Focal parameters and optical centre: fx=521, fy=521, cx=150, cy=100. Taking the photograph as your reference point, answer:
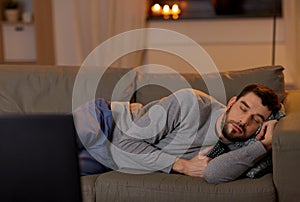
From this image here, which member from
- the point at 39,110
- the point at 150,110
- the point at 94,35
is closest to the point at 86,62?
the point at 94,35

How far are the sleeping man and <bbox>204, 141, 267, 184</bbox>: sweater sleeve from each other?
0.14ft

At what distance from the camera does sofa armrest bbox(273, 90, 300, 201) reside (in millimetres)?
1790

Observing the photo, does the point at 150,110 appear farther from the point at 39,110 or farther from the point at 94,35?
the point at 94,35

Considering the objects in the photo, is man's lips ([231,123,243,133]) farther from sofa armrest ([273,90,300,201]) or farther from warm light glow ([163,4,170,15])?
warm light glow ([163,4,170,15])

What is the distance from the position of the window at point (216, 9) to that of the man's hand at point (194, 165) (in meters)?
2.28

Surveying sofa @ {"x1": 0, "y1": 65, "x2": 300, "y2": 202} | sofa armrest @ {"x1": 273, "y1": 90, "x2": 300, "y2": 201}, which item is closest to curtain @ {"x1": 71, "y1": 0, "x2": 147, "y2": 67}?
sofa @ {"x1": 0, "y1": 65, "x2": 300, "y2": 202}

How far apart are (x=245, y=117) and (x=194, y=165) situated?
271 mm

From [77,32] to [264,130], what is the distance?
2576 millimetres

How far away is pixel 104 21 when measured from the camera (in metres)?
4.18

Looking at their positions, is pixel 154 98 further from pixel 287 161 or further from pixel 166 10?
pixel 166 10

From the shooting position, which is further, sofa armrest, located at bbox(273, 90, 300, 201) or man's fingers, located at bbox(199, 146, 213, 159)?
man's fingers, located at bbox(199, 146, 213, 159)

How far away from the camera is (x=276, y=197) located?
185cm

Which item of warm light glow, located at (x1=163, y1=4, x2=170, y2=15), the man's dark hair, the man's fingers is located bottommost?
the man's fingers

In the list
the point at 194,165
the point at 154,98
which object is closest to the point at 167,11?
the point at 154,98
